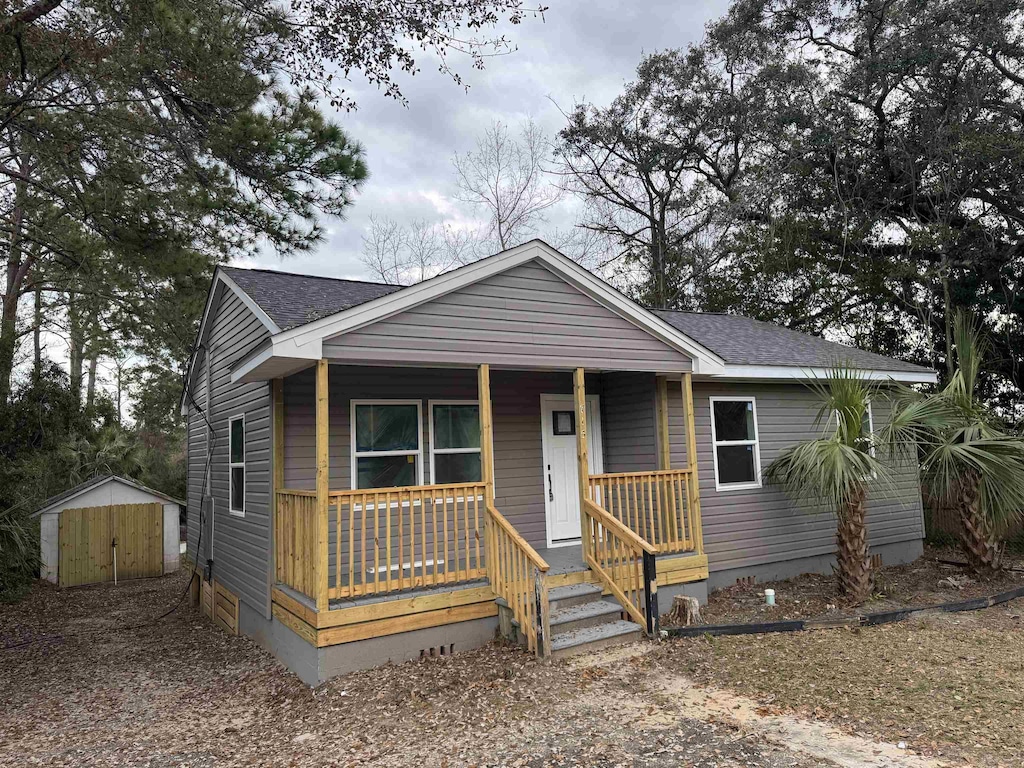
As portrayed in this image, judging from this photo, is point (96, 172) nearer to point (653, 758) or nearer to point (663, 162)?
point (653, 758)

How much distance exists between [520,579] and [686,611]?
6.99ft

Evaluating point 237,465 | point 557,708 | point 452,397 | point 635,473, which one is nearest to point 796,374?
point 635,473

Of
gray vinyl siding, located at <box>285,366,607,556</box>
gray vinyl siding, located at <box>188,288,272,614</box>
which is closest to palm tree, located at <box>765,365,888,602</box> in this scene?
gray vinyl siding, located at <box>285,366,607,556</box>

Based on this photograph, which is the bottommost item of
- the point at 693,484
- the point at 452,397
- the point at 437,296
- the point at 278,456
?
the point at 693,484

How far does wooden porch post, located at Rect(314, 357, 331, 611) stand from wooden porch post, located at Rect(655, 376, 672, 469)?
4.19 m

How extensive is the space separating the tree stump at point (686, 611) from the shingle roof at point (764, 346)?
3.17 meters

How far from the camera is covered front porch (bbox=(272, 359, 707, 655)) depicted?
19.7 ft

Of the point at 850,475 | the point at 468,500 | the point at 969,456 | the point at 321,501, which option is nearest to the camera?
the point at 321,501

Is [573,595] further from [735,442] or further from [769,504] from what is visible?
[769,504]

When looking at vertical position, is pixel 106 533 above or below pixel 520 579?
below

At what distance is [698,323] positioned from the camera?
459 inches

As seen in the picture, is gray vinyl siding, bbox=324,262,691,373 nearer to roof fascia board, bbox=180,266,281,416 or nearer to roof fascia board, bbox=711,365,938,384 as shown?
roof fascia board, bbox=180,266,281,416

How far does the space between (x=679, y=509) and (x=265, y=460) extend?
490 cm

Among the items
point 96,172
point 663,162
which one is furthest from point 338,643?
point 663,162
